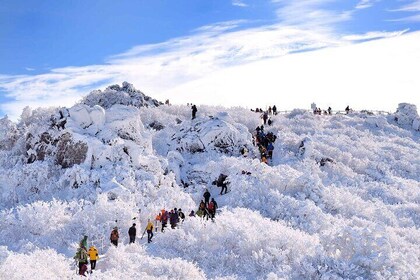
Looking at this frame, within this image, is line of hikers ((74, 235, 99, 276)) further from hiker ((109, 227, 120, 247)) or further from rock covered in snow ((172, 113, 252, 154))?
rock covered in snow ((172, 113, 252, 154))

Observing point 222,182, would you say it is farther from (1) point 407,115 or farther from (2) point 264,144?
(1) point 407,115

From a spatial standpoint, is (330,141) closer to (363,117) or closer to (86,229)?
(363,117)

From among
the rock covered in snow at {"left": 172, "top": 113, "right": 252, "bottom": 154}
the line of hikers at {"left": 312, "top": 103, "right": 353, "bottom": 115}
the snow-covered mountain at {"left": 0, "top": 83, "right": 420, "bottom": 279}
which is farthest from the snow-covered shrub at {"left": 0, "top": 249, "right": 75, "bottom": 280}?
the line of hikers at {"left": 312, "top": 103, "right": 353, "bottom": 115}

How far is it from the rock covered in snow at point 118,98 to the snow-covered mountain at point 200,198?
20.0ft

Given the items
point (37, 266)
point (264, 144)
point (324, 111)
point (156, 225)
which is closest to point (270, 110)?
point (324, 111)

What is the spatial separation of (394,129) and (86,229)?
131 ft

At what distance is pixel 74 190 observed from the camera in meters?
25.9

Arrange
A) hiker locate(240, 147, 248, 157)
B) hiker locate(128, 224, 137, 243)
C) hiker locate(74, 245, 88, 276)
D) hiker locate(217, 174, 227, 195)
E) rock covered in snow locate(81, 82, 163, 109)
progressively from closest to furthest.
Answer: hiker locate(74, 245, 88, 276) < hiker locate(128, 224, 137, 243) < hiker locate(217, 174, 227, 195) < hiker locate(240, 147, 248, 157) < rock covered in snow locate(81, 82, 163, 109)

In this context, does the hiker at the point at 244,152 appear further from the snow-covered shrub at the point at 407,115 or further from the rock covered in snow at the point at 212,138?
the snow-covered shrub at the point at 407,115

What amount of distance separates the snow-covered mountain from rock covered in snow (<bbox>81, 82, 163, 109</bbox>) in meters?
6.08

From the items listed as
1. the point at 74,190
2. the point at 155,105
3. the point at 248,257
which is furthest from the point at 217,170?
the point at 155,105

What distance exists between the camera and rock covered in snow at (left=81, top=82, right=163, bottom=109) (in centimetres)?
4984

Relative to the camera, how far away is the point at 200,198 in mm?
Result: 27625

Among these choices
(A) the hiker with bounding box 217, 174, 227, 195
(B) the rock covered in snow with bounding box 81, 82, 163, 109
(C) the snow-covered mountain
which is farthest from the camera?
(B) the rock covered in snow with bounding box 81, 82, 163, 109
